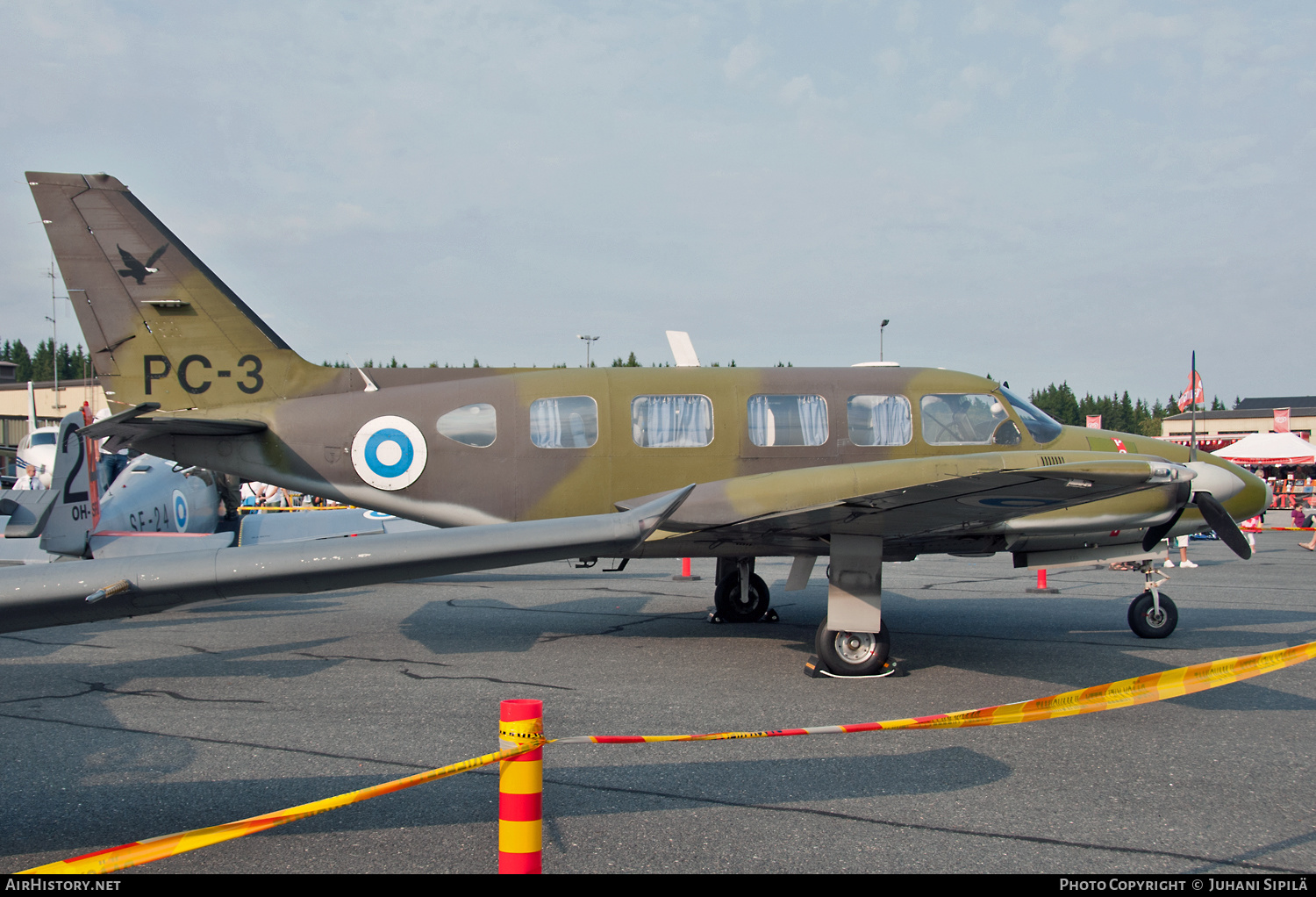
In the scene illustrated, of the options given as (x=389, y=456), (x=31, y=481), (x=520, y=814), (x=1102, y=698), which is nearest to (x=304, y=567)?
(x=520, y=814)

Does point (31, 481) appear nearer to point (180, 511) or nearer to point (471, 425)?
point (180, 511)

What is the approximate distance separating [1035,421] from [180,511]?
14.0 m

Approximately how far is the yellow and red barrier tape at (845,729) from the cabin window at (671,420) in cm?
500

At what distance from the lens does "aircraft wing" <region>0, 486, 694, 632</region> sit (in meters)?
2.93

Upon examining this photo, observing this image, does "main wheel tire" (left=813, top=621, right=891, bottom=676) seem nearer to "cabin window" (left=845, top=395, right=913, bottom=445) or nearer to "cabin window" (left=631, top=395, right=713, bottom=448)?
"cabin window" (left=845, top=395, right=913, bottom=445)

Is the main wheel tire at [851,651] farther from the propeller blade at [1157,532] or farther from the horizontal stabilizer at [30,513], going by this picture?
the horizontal stabilizer at [30,513]

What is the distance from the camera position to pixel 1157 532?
8586mm

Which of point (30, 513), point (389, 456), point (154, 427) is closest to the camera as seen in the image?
point (154, 427)

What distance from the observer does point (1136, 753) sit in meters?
5.86

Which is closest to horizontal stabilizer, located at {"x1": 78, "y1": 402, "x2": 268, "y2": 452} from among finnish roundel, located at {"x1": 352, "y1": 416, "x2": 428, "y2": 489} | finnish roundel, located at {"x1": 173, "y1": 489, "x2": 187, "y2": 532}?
finnish roundel, located at {"x1": 352, "y1": 416, "x2": 428, "y2": 489}

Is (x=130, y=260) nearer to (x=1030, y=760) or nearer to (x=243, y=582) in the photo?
(x=243, y=582)

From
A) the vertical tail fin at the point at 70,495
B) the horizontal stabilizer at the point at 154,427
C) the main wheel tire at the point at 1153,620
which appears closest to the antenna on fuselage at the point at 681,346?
the horizontal stabilizer at the point at 154,427

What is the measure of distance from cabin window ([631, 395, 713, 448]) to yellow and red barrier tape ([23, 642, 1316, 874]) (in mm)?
5004

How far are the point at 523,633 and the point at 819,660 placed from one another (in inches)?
151
